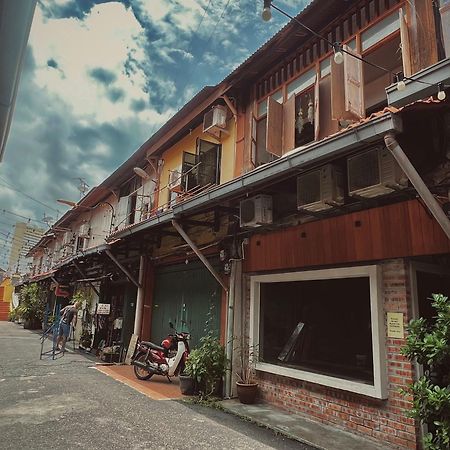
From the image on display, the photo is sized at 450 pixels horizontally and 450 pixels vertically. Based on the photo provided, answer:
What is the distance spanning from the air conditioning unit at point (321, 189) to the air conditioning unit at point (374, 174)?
35cm

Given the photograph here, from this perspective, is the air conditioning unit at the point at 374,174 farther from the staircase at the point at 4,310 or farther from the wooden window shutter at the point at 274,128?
the staircase at the point at 4,310

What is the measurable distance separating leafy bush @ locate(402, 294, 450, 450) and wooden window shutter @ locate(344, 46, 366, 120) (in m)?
3.15

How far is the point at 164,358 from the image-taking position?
8.91 meters

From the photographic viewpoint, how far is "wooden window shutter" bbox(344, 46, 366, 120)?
5.71 meters

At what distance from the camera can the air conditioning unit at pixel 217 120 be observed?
923 centimetres

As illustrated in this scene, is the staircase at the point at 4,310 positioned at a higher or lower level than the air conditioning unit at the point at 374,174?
lower

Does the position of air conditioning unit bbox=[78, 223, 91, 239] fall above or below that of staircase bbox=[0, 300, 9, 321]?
above

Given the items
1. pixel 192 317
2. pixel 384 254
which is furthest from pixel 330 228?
pixel 192 317

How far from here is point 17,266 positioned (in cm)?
4244

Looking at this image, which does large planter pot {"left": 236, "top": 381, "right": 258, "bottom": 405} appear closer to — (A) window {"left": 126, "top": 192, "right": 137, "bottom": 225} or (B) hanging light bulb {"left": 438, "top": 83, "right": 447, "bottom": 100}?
(B) hanging light bulb {"left": 438, "top": 83, "right": 447, "bottom": 100}

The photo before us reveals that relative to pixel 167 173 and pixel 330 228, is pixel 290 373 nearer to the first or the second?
pixel 330 228

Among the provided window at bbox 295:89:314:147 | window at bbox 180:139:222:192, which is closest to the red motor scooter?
window at bbox 180:139:222:192

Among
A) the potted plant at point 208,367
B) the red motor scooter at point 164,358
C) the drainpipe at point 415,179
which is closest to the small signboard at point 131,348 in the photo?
the red motor scooter at point 164,358

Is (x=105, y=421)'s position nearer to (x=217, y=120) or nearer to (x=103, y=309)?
(x=217, y=120)
